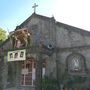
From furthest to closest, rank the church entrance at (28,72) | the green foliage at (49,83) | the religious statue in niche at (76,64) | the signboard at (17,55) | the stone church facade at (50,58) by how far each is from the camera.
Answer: the church entrance at (28,72) < the signboard at (17,55) < the religious statue in niche at (76,64) < the stone church facade at (50,58) < the green foliage at (49,83)

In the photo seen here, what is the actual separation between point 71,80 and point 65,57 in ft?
6.72

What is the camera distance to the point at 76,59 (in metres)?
16.2

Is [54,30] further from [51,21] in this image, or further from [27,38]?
[27,38]

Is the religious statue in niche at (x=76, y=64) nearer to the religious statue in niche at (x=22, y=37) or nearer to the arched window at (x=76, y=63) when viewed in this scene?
the arched window at (x=76, y=63)

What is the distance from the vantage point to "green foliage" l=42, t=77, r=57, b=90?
15.2 metres

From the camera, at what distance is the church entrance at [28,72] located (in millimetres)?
18312

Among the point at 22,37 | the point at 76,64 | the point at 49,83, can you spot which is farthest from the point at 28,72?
the point at 76,64

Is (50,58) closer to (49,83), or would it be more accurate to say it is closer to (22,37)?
(49,83)

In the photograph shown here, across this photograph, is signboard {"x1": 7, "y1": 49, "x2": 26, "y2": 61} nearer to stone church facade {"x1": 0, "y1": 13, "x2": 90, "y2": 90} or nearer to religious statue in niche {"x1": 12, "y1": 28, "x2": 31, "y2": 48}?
stone church facade {"x1": 0, "y1": 13, "x2": 90, "y2": 90}

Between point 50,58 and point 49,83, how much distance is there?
7.54 ft

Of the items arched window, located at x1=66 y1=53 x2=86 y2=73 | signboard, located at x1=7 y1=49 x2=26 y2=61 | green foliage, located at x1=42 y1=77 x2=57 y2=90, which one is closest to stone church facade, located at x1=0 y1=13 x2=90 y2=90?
arched window, located at x1=66 y1=53 x2=86 y2=73

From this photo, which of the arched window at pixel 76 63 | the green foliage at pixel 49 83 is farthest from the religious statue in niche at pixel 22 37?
the arched window at pixel 76 63

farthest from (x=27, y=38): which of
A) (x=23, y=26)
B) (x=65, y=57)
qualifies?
(x=65, y=57)

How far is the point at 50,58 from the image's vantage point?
17.1 meters
